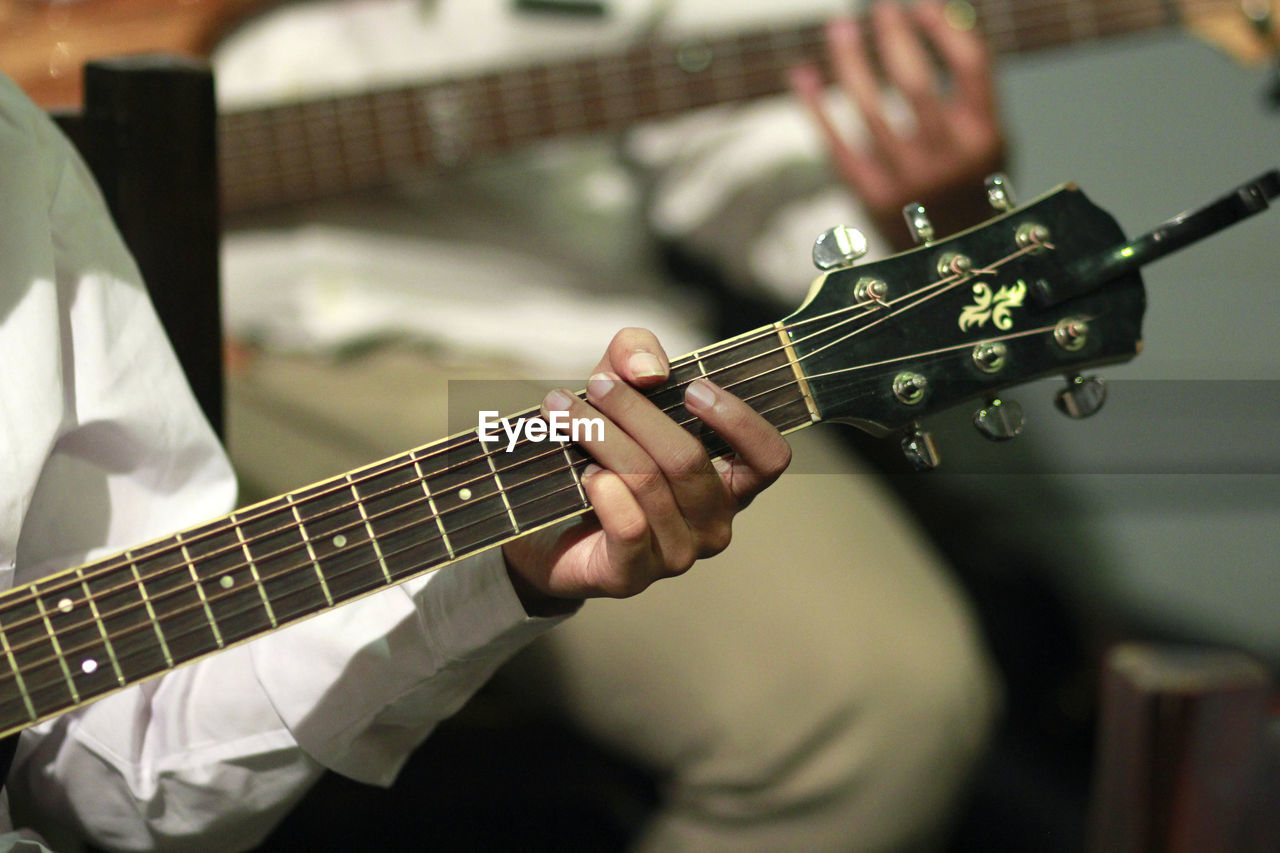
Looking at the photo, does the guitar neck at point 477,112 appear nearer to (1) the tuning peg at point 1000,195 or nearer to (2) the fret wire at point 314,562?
(1) the tuning peg at point 1000,195

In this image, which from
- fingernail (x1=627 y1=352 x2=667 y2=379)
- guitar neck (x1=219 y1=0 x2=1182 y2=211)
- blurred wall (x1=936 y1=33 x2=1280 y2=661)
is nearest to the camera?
fingernail (x1=627 y1=352 x2=667 y2=379)

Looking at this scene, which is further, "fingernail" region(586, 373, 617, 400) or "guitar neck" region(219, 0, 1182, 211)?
"guitar neck" region(219, 0, 1182, 211)

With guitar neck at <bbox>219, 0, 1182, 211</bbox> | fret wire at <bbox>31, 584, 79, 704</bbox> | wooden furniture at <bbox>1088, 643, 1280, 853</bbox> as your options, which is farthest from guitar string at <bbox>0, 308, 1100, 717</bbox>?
guitar neck at <bbox>219, 0, 1182, 211</bbox>

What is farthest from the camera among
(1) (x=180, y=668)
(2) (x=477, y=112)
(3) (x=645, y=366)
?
(2) (x=477, y=112)

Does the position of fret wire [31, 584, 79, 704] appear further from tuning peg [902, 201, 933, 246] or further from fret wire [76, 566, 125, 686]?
tuning peg [902, 201, 933, 246]

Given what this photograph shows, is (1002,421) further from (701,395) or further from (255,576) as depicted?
(255,576)

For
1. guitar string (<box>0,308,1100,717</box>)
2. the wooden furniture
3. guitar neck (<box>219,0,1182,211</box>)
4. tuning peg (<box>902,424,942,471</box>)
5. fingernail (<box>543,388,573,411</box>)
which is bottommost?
the wooden furniture

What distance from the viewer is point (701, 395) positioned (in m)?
0.43

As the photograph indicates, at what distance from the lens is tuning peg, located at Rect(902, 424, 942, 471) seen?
1.47 ft

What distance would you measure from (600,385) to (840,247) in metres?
0.13

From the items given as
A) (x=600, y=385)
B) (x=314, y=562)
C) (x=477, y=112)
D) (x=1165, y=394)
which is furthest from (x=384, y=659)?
(x=477, y=112)

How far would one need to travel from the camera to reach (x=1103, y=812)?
59 cm

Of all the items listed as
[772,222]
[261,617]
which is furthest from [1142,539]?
[261,617]

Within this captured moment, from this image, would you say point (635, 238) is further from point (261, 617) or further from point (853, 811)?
point (261, 617)
